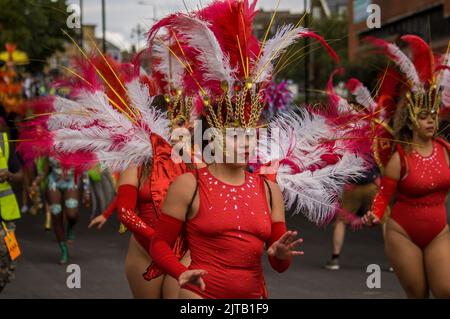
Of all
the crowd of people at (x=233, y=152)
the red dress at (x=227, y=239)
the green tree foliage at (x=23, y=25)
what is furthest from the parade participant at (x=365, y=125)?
the green tree foliage at (x=23, y=25)

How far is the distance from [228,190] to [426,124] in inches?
114

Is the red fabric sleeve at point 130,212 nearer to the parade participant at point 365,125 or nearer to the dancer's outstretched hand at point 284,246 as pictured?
the parade participant at point 365,125

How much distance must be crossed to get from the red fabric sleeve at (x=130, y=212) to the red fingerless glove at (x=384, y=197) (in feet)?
6.26

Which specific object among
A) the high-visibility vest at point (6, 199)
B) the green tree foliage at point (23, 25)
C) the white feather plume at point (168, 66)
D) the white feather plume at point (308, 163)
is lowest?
the high-visibility vest at point (6, 199)

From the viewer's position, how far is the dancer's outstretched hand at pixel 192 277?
4.16 meters

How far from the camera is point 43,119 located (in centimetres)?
580

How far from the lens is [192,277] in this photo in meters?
4.17

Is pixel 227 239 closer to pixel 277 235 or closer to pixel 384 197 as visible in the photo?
pixel 277 235

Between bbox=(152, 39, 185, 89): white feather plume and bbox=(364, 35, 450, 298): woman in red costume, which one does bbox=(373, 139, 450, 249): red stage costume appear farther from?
bbox=(152, 39, 185, 89): white feather plume

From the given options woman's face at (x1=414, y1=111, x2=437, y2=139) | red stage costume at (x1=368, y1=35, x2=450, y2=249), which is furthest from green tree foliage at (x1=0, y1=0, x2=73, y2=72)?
woman's face at (x1=414, y1=111, x2=437, y2=139)

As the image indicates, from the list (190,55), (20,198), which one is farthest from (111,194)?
(20,198)

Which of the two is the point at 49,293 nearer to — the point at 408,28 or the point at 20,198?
the point at 20,198

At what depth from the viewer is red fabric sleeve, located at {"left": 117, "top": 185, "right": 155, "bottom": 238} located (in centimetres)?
554
